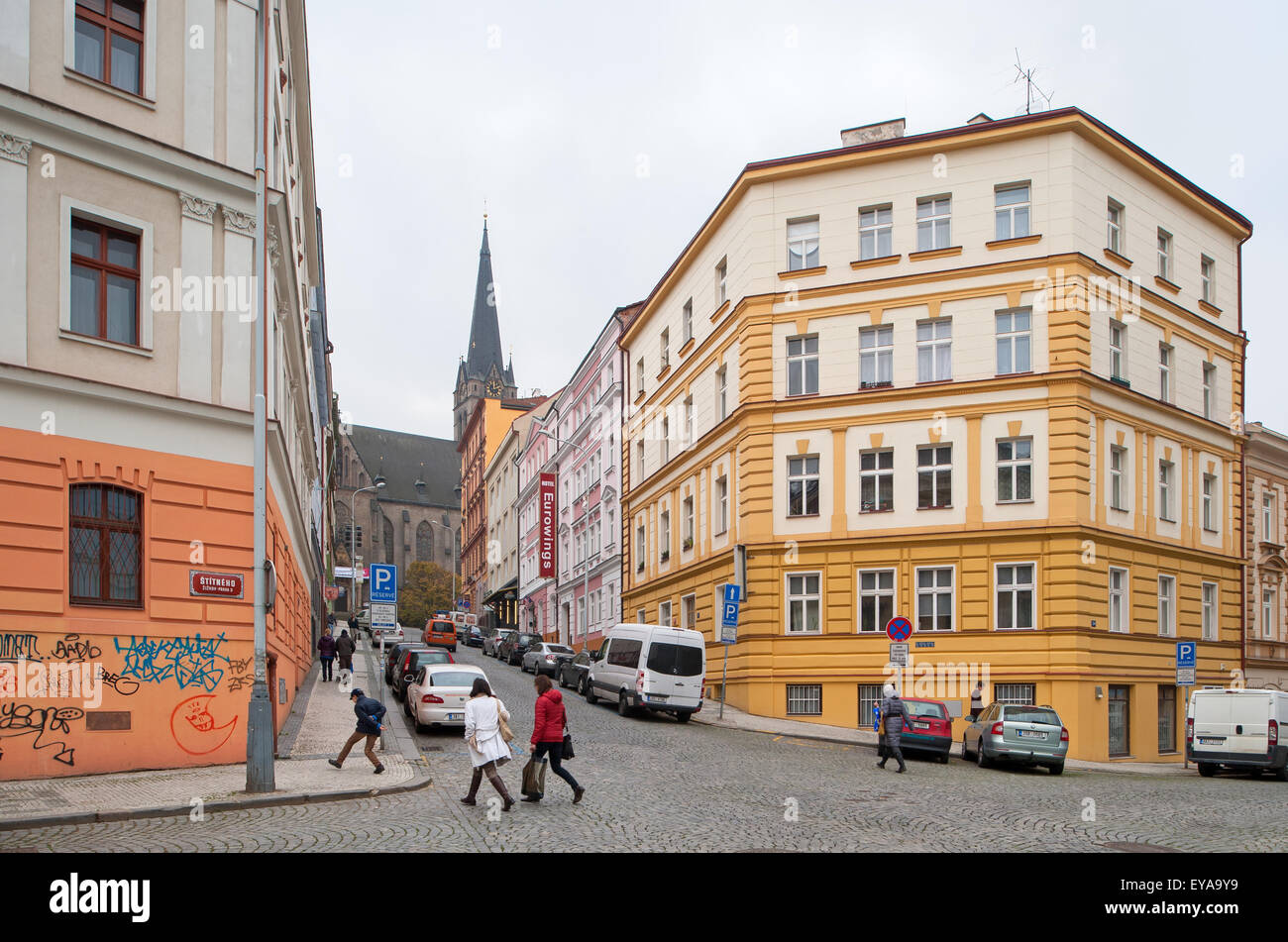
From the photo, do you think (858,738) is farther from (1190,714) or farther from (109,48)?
(109,48)

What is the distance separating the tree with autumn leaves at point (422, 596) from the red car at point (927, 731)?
79.8 metres

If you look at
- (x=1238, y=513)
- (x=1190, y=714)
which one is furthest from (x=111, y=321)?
(x=1238, y=513)

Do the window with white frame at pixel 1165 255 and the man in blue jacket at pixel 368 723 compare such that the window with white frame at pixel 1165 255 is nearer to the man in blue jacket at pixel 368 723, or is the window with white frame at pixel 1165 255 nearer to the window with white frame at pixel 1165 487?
the window with white frame at pixel 1165 487

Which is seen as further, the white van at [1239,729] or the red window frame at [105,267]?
the white van at [1239,729]

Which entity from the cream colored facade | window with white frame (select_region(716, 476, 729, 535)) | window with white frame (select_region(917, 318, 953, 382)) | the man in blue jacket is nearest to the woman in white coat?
the man in blue jacket

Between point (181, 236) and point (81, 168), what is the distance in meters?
1.68

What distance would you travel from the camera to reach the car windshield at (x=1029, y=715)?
22.6 meters

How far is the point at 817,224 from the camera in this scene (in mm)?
32031

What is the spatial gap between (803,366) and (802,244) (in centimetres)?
345

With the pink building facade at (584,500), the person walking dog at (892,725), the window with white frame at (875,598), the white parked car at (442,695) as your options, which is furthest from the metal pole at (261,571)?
the pink building facade at (584,500)

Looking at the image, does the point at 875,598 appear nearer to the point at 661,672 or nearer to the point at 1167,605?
the point at 661,672

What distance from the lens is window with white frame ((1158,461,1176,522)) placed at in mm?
32344

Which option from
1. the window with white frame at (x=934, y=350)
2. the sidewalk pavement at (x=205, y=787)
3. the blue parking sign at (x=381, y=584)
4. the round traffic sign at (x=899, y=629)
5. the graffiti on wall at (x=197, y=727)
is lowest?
the sidewalk pavement at (x=205, y=787)

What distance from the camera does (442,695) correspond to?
22938 millimetres
